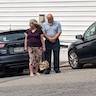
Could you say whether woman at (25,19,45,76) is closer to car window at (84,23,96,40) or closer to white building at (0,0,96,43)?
car window at (84,23,96,40)

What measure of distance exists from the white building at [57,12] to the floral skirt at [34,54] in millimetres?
5768

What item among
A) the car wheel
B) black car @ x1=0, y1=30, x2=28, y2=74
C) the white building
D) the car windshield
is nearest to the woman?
black car @ x1=0, y1=30, x2=28, y2=74

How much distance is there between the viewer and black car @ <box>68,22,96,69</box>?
1781 cm

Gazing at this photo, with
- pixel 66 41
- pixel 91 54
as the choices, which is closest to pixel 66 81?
pixel 91 54

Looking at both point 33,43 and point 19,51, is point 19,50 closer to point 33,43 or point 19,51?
point 19,51

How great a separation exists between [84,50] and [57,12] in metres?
4.83

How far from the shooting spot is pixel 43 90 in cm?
1318

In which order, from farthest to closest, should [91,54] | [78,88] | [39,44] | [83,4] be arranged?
[83,4]
[91,54]
[39,44]
[78,88]

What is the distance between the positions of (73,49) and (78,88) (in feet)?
18.1

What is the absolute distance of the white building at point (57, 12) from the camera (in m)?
22.0

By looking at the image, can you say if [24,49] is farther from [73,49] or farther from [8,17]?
[8,17]

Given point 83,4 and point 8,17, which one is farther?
point 8,17

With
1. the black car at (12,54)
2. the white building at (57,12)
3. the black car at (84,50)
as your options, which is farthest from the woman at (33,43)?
the white building at (57,12)

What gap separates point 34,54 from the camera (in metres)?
16.5
